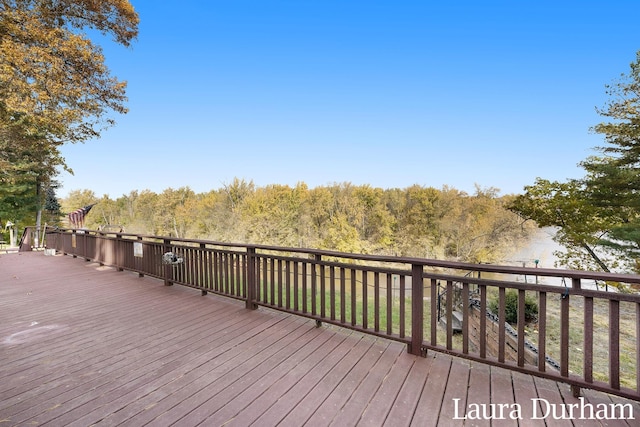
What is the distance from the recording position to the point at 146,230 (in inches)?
1426

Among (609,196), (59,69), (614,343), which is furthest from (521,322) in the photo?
(609,196)

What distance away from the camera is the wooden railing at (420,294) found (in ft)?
5.72

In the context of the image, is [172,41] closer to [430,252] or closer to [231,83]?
[231,83]

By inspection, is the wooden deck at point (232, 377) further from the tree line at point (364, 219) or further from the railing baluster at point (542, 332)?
the tree line at point (364, 219)

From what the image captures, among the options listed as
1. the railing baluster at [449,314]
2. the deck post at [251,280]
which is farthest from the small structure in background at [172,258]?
the railing baluster at [449,314]

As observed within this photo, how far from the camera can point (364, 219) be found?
27.4 meters

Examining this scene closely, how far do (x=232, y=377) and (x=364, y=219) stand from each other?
85.0 ft

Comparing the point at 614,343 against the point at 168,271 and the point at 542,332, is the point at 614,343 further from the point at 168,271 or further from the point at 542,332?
the point at 168,271

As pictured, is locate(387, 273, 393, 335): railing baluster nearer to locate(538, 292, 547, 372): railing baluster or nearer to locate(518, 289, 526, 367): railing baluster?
locate(518, 289, 526, 367): railing baluster

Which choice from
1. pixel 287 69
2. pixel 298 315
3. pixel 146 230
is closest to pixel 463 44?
pixel 287 69

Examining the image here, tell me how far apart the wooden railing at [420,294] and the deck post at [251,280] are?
0.04 feet

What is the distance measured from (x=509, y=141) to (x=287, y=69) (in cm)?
1437

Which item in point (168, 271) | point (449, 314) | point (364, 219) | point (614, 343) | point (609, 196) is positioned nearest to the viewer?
point (614, 343)

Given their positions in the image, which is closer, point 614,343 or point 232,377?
point 614,343
